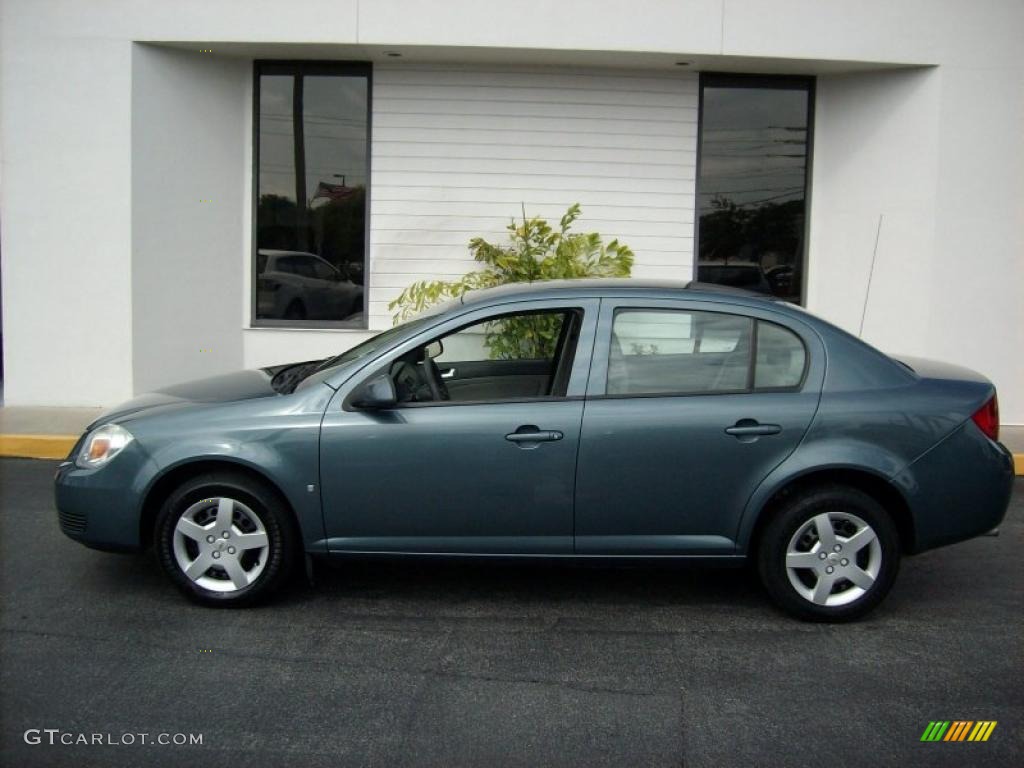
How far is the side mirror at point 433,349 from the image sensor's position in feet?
17.2

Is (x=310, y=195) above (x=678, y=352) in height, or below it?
above

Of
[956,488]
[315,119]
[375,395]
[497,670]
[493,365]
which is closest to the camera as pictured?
[497,670]

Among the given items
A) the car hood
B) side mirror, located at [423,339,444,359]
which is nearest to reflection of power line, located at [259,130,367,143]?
the car hood

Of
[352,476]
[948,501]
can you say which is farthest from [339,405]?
[948,501]

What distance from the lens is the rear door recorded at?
4988mm

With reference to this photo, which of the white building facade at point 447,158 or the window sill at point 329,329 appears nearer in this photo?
the white building facade at point 447,158

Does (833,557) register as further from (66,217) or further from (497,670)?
(66,217)

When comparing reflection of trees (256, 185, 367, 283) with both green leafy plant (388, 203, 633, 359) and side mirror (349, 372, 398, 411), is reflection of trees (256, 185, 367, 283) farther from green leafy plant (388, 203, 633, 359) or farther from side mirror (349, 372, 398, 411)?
side mirror (349, 372, 398, 411)

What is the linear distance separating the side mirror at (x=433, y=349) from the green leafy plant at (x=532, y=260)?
438 centimetres

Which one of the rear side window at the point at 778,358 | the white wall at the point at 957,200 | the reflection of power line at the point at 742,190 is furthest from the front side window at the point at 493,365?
the white wall at the point at 957,200

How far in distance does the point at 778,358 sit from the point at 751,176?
6.03 m

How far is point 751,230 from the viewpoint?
10750 millimetres

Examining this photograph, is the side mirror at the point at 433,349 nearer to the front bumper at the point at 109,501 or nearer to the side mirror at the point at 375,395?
the side mirror at the point at 375,395

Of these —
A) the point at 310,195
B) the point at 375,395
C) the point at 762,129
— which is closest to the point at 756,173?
the point at 762,129
